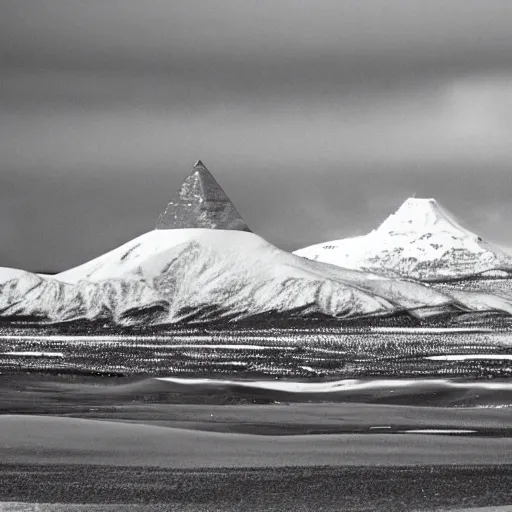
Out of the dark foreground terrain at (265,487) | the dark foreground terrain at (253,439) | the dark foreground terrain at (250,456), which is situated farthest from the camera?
the dark foreground terrain at (253,439)

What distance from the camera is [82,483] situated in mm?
41031

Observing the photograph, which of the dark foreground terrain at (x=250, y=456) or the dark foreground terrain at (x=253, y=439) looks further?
the dark foreground terrain at (x=253, y=439)

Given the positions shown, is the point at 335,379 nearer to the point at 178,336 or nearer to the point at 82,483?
the point at 82,483

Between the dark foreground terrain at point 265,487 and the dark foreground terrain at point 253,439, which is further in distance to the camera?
the dark foreground terrain at point 253,439

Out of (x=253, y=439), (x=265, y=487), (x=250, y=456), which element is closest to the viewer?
(x=265, y=487)

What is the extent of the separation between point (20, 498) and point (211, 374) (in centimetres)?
6133

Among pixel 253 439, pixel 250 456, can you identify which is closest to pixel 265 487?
pixel 250 456

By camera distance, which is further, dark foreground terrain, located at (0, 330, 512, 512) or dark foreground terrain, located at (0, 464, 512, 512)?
dark foreground terrain, located at (0, 330, 512, 512)

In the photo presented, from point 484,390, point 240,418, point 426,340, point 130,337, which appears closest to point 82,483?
point 240,418

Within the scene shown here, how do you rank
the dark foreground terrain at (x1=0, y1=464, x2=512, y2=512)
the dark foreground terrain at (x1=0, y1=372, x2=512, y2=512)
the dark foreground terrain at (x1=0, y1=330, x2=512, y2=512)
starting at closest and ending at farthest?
the dark foreground terrain at (x1=0, y1=464, x2=512, y2=512)
the dark foreground terrain at (x1=0, y1=372, x2=512, y2=512)
the dark foreground terrain at (x1=0, y1=330, x2=512, y2=512)

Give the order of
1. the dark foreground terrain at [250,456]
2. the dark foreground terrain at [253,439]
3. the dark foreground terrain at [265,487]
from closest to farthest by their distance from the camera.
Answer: the dark foreground terrain at [265,487] → the dark foreground terrain at [250,456] → the dark foreground terrain at [253,439]

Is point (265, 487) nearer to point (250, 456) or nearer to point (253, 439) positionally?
point (250, 456)

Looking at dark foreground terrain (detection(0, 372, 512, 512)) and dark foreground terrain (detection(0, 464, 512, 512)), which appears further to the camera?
dark foreground terrain (detection(0, 372, 512, 512))

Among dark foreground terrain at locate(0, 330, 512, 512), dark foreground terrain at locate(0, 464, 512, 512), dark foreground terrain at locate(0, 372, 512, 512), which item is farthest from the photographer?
dark foreground terrain at locate(0, 330, 512, 512)
